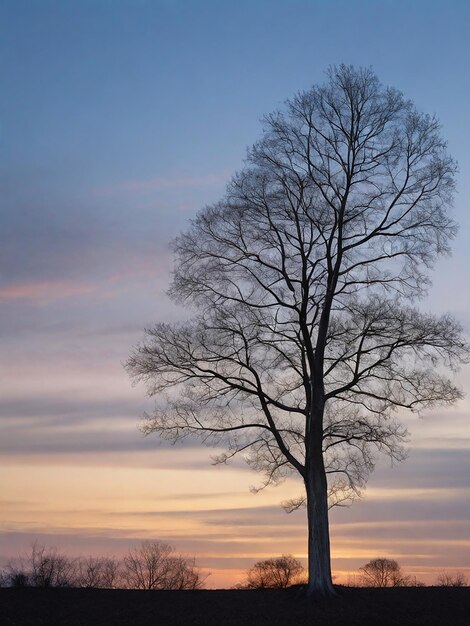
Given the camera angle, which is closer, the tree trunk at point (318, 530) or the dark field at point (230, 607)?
the dark field at point (230, 607)

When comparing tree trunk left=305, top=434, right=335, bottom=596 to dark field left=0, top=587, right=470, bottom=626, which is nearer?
dark field left=0, top=587, right=470, bottom=626

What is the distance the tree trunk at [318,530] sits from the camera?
21.9m

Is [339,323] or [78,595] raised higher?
[339,323]

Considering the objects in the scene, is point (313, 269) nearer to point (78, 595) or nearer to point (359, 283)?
point (359, 283)

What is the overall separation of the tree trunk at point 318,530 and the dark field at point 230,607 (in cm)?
56

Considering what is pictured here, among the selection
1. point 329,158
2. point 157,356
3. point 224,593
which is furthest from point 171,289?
point 224,593

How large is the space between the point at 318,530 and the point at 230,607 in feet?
10.3

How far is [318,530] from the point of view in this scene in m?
22.2

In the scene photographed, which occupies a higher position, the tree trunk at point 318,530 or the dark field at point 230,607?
the tree trunk at point 318,530

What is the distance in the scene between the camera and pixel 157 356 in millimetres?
23781

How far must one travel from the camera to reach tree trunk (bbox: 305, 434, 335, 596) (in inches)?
862

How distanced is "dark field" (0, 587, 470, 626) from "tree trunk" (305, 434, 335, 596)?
1.84ft

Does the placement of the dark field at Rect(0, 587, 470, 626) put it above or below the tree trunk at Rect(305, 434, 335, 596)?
below

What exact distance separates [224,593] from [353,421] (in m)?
6.14
